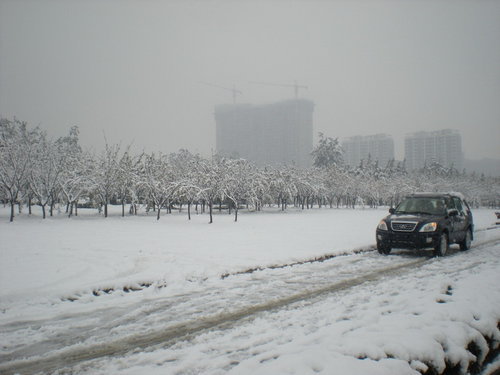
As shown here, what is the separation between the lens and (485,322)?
499 cm

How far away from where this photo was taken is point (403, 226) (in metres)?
11.9

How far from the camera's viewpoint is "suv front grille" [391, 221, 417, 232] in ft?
38.6

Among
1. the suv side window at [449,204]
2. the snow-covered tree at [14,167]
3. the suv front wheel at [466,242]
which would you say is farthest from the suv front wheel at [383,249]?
the snow-covered tree at [14,167]

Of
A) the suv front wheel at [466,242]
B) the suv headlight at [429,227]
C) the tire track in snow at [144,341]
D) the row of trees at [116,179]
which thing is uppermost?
the row of trees at [116,179]

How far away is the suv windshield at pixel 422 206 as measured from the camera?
12838 millimetres

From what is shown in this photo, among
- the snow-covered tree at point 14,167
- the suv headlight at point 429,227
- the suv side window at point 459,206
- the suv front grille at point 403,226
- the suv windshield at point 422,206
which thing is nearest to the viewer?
the suv headlight at point 429,227

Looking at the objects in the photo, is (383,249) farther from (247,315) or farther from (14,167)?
(14,167)

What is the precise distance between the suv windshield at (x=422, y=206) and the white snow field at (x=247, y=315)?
1.95m

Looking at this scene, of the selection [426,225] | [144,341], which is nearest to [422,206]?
[426,225]

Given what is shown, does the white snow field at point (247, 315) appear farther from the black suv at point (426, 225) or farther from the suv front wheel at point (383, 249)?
the suv front wheel at point (383, 249)

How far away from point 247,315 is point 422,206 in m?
9.70

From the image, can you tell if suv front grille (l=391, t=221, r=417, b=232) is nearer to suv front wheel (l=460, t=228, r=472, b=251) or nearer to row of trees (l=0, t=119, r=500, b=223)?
suv front wheel (l=460, t=228, r=472, b=251)

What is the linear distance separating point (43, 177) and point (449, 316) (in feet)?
118

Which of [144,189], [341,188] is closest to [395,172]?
[341,188]
